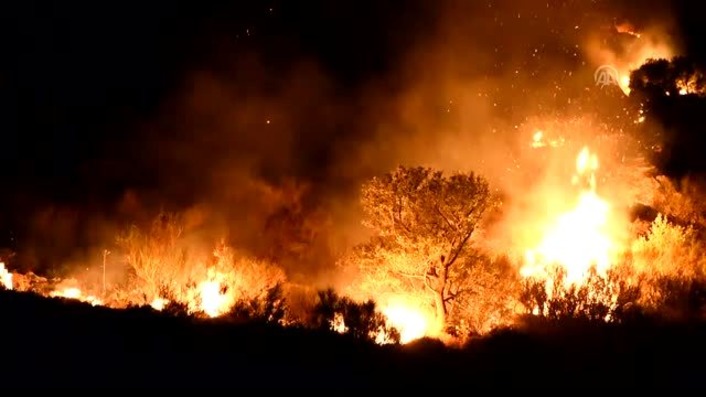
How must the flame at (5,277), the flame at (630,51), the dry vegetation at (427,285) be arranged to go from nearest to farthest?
the dry vegetation at (427,285) < the flame at (5,277) < the flame at (630,51)

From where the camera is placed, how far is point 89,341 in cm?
793

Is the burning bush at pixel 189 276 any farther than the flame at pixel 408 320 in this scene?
Yes

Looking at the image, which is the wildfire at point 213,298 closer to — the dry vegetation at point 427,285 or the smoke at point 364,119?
the dry vegetation at point 427,285

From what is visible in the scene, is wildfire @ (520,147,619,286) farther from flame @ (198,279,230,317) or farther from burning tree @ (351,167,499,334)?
flame @ (198,279,230,317)

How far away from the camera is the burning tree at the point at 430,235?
1245 centimetres

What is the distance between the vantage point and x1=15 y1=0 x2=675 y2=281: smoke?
819 inches

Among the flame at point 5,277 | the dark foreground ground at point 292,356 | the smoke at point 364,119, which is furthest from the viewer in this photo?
the smoke at point 364,119

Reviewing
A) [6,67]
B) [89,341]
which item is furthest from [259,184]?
[89,341]

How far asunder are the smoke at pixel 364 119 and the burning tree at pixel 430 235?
254 inches

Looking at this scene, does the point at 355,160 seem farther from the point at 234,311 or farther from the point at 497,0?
the point at 234,311

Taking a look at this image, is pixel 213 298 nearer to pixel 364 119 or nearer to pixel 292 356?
pixel 292 356

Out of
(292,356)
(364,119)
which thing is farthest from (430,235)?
(364,119)

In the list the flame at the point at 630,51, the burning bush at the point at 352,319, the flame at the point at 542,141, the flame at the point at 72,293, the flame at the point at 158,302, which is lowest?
the burning bush at the point at 352,319

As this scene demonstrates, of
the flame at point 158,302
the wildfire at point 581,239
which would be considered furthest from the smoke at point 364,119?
the flame at point 158,302
